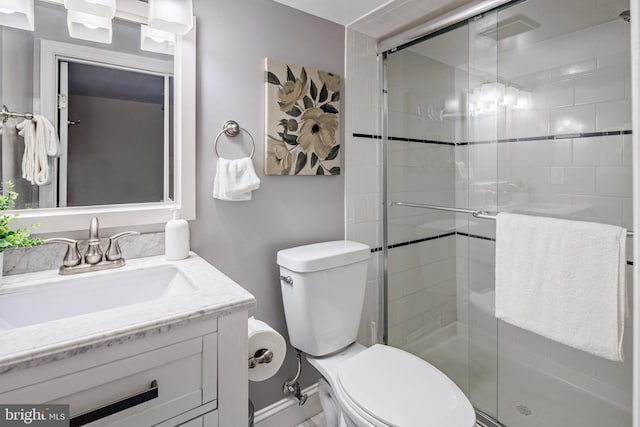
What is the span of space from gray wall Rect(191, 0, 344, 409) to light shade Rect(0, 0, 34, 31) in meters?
0.52

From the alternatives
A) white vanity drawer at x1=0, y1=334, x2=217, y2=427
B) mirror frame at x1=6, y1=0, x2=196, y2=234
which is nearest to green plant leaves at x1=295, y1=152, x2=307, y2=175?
mirror frame at x1=6, y1=0, x2=196, y2=234

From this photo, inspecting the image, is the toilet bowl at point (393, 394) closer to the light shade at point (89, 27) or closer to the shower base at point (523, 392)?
the shower base at point (523, 392)

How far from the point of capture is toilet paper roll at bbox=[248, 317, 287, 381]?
3.70ft

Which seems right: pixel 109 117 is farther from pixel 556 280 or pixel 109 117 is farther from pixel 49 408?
pixel 556 280

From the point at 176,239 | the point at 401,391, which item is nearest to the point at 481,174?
the point at 401,391

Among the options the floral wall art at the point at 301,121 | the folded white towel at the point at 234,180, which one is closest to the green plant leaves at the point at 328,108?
the floral wall art at the point at 301,121

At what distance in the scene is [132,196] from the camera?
50.3 inches

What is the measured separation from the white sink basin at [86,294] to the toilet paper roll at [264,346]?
27 cm

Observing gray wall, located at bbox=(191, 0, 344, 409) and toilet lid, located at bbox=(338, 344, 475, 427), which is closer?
toilet lid, located at bbox=(338, 344, 475, 427)

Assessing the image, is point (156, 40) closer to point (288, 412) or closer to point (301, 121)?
point (301, 121)

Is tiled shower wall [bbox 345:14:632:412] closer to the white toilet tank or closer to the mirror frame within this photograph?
the white toilet tank

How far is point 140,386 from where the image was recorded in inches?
30.2

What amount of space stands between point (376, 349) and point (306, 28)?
5.02 ft

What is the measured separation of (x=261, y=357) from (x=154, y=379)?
428 millimetres
